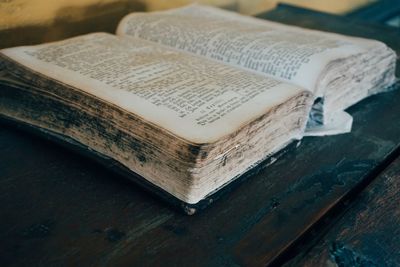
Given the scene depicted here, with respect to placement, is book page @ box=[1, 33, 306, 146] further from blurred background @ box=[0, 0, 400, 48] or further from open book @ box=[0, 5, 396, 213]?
blurred background @ box=[0, 0, 400, 48]

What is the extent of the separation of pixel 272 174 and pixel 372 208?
0.12 m

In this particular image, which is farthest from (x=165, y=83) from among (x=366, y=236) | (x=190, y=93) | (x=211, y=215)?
(x=366, y=236)

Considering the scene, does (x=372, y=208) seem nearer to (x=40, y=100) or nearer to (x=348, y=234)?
(x=348, y=234)

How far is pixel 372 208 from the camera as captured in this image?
0.48 metres

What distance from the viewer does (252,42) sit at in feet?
2.32

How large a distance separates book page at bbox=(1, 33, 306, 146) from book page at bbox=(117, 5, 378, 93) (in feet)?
0.16

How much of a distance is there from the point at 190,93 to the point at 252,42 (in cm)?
23

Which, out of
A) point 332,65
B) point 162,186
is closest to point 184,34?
point 332,65

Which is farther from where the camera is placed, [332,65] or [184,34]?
[184,34]

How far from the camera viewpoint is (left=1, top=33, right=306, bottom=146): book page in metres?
0.47

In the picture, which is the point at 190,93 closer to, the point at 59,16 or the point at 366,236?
the point at 366,236

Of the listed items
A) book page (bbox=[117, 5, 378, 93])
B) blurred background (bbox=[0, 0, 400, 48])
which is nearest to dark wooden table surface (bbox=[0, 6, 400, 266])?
book page (bbox=[117, 5, 378, 93])

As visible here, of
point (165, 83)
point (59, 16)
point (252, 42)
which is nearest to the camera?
point (165, 83)

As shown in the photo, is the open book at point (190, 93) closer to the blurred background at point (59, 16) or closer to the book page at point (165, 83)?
the book page at point (165, 83)
